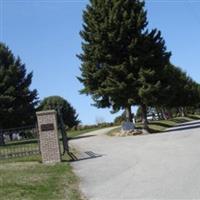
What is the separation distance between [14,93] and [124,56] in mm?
13821

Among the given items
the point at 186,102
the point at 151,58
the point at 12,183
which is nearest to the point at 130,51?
the point at 151,58

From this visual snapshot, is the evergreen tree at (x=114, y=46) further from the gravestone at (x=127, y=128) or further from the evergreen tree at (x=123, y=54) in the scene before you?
the gravestone at (x=127, y=128)

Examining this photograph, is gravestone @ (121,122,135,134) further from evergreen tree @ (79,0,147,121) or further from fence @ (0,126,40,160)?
fence @ (0,126,40,160)

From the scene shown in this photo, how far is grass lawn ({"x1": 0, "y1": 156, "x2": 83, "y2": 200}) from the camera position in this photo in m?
12.5

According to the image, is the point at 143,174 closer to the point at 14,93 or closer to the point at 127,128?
the point at 127,128

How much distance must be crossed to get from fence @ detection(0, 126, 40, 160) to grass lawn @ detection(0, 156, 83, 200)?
2119 millimetres

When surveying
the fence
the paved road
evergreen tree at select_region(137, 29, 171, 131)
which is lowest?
the paved road

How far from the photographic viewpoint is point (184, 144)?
23234mm

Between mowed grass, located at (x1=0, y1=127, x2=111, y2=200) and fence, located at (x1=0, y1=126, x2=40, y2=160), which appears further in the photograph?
fence, located at (x1=0, y1=126, x2=40, y2=160)

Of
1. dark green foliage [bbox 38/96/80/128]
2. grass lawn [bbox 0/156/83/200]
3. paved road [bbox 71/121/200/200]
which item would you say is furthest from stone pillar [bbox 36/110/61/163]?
dark green foliage [bbox 38/96/80/128]

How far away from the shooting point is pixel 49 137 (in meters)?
20.6

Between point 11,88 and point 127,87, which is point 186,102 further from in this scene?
point 127,87

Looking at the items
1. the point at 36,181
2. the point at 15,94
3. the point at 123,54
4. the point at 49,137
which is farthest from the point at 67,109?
the point at 36,181

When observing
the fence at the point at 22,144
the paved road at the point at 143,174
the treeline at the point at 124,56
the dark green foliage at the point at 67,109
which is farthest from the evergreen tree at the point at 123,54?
the dark green foliage at the point at 67,109
